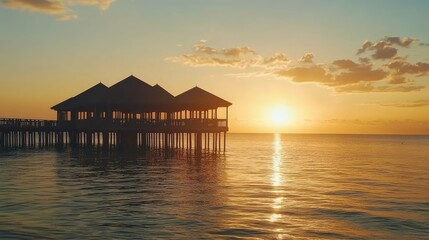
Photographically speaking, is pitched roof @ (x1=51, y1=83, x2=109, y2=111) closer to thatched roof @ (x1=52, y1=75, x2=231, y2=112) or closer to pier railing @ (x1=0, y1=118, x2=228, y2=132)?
thatched roof @ (x1=52, y1=75, x2=231, y2=112)

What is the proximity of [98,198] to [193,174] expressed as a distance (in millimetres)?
10137

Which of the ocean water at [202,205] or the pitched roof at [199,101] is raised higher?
the pitched roof at [199,101]

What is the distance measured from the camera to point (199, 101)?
42.8m

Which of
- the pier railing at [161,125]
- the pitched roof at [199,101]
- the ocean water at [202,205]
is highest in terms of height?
the pitched roof at [199,101]

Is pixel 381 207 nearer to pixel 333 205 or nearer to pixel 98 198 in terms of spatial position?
pixel 333 205

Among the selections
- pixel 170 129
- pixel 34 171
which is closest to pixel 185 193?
pixel 34 171

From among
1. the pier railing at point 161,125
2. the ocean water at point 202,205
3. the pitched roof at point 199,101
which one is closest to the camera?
the ocean water at point 202,205

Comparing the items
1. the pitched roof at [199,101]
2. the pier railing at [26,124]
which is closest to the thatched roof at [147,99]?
the pitched roof at [199,101]

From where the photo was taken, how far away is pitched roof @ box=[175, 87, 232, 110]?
42812 mm

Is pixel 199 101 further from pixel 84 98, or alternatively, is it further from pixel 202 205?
pixel 202 205

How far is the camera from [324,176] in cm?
3011

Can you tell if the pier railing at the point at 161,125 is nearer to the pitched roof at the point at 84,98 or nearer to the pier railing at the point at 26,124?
the pitched roof at the point at 84,98

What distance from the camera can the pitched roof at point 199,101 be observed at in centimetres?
4281

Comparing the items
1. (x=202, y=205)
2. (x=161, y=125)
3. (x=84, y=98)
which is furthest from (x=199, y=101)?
(x=202, y=205)
